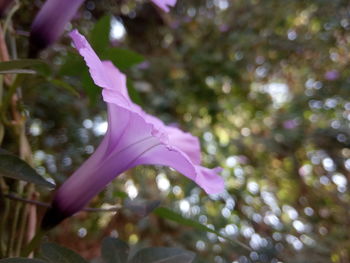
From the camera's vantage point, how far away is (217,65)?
2127 millimetres

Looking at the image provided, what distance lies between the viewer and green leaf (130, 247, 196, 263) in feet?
1.28

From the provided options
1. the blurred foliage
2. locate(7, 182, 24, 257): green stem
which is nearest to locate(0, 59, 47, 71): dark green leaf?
locate(7, 182, 24, 257): green stem

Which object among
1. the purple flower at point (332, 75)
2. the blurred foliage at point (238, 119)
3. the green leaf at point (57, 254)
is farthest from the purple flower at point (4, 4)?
the purple flower at point (332, 75)

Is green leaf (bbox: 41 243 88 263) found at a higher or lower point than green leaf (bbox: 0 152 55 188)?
lower

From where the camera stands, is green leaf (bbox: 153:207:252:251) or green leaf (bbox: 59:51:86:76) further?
green leaf (bbox: 59:51:86:76)

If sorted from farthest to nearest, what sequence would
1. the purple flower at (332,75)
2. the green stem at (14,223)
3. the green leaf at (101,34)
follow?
1. the purple flower at (332,75)
2. the green leaf at (101,34)
3. the green stem at (14,223)

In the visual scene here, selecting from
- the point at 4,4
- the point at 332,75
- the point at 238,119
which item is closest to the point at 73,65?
the point at 4,4

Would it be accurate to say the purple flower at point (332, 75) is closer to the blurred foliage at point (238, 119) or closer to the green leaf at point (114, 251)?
the blurred foliage at point (238, 119)

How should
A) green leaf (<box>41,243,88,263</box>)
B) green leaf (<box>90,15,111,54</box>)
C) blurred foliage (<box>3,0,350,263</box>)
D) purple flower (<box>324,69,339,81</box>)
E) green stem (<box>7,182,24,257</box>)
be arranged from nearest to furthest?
green leaf (<box>41,243,88,263</box>) < green stem (<box>7,182,24,257</box>) < green leaf (<box>90,15,111,54</box>) < blurred foliage (<box>3,0,350,263</box>) < purple flower (<box>324,69,339,81</box>)

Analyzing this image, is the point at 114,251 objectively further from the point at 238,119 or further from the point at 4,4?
the point at 238,119

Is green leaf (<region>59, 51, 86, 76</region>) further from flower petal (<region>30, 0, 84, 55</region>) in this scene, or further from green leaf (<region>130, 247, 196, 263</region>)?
green leaf (<region>130, 247, 196, 263</region>)

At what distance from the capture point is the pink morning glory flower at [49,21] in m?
0.47

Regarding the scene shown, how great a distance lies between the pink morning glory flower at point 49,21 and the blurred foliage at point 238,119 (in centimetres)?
86

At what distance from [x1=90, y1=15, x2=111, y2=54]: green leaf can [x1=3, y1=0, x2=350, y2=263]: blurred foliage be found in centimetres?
78
